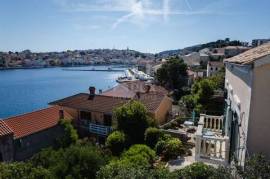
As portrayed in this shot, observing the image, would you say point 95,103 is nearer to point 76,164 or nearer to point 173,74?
point 76,164

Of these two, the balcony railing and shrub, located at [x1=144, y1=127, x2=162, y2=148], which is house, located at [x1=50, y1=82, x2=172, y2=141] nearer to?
the balcony railing

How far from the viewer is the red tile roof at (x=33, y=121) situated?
22.7m

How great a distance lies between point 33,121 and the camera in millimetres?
24969

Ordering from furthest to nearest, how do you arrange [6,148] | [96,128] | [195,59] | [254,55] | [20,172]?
[195,59] → [96,128] → [6,148] → [20,172] → [254,55]

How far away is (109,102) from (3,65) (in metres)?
194

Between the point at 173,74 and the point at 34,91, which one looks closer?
the point at 173,74

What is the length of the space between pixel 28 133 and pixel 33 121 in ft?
7.21

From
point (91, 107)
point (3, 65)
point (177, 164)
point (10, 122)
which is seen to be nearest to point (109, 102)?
point (91, 107)

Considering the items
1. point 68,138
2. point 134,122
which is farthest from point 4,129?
point 134,122

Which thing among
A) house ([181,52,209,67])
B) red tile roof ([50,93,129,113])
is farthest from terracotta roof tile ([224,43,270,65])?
house ([181,52,209,67])

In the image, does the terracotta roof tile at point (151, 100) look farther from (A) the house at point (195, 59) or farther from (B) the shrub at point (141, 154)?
(A) the house at point (195, 59)

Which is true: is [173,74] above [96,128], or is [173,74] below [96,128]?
above

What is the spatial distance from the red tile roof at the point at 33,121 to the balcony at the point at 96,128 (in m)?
2.10

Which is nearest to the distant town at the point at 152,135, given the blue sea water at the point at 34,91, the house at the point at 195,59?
the blue sea water at the point at 34,91
